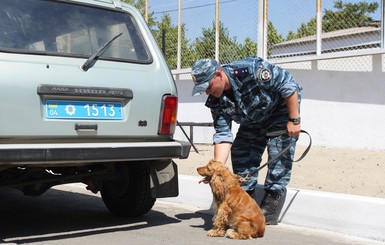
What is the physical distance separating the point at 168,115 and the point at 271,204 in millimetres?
1333

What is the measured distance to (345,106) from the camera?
10.2m

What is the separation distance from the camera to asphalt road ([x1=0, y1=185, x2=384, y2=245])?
4.45 m

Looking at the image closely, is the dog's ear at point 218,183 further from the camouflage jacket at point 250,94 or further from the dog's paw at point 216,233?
the camouflage jacket at point 250,94

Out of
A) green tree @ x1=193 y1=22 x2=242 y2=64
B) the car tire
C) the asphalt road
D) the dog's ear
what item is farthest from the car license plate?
green tree @ x1=193 y1=22 x2=242 y2=64

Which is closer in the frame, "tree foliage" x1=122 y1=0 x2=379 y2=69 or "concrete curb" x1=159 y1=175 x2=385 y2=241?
"concrete curb" x1=159 y1=175 x2=385 y2=241

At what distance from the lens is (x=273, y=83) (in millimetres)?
4617

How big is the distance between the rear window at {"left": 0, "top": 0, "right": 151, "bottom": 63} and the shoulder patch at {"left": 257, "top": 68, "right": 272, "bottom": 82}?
1.00 metres

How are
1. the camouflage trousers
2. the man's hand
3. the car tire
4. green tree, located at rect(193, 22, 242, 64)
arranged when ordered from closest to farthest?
the man's hand → the camouflage trousers → the car tire → green tree, located at rect(193, 22, 242, 64)

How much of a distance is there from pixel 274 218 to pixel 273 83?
4.43 feet

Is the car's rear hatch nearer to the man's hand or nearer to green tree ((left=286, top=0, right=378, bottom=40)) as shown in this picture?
the man's hand

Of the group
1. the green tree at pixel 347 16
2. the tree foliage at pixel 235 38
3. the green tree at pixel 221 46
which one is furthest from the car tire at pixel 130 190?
the green tree at pixel 221 46

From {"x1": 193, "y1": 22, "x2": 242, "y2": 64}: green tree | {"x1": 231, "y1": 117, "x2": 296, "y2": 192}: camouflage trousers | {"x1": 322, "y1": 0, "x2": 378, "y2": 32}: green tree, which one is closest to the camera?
{"x1": 231, "y1": 117, "x2": 296, "y2": 192}: camouflage trousers

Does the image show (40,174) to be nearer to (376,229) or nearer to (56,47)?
(56,47)

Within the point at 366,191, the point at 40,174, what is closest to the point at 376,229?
the point at 366,191
